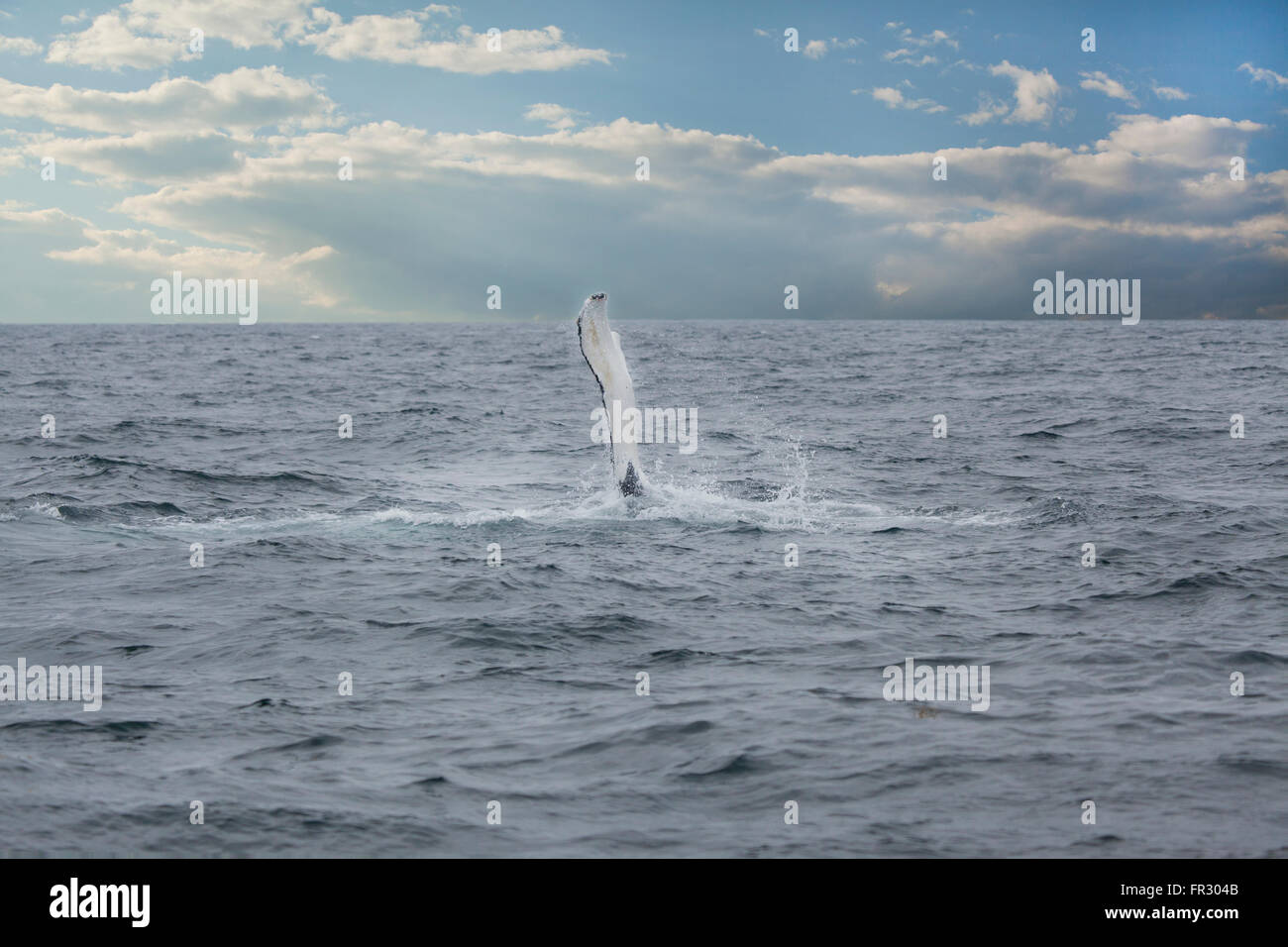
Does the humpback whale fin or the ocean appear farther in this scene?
the humpback whale fin

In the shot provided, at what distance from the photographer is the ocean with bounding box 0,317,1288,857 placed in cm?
787

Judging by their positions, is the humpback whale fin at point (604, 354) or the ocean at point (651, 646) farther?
the humpback whale fin at point (604, 354)

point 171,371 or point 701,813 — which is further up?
point 171,371

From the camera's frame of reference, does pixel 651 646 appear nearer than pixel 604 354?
Yes

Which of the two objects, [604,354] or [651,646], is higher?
[604,354]

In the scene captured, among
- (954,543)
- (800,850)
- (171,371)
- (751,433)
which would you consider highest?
(171,371)

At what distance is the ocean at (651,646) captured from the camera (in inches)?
310

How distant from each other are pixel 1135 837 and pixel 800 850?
224 cm

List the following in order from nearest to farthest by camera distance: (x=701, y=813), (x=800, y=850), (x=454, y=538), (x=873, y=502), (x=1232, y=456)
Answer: (x=800, y=850)
(x=701, y=813)
(x=454, y=538)
(x=873, y=502)
(x=1232, y=456)

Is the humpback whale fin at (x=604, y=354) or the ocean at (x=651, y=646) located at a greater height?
the humpback whale fin at (x=604, y=354)

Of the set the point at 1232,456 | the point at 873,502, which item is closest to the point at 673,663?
the point at 873,502

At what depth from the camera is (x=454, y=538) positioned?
61.2 feet

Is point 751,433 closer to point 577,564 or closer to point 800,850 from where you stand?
point 577,564

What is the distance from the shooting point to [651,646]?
1250 centimetres
